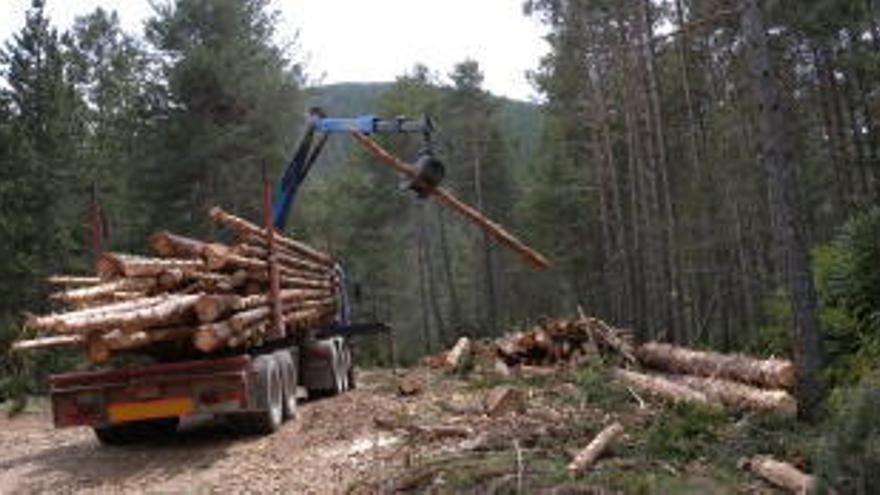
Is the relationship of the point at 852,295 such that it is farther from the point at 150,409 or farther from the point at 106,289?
the point at 106,289

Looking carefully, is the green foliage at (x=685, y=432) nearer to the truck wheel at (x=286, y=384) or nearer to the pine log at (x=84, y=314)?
the truck wheel at (x=286, y=384)

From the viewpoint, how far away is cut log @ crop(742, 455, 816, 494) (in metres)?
8.19

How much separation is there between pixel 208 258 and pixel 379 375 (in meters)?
9.57

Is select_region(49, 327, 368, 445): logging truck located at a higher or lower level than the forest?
lower

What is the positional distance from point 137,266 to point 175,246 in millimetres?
760

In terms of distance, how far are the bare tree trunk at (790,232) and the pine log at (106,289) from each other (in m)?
6.97

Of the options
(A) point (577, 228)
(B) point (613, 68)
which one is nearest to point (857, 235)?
(B) point (613, 68)

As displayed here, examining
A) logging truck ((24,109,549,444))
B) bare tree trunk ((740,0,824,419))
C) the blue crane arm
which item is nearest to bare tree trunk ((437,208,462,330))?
the blue crane arm

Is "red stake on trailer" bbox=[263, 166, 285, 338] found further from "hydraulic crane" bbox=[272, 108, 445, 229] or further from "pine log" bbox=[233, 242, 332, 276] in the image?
"hydraulic crane" bbox=[272, 108, 445, 229]

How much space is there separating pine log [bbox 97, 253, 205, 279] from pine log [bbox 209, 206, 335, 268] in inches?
36.1

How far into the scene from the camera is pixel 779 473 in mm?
8500

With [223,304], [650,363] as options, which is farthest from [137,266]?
[650,363]

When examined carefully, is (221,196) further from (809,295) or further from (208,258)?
(809,295)

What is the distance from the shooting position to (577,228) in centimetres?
5025
